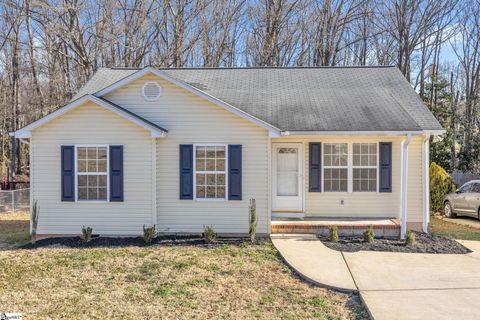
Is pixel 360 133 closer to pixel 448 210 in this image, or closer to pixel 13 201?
pixel 448 210

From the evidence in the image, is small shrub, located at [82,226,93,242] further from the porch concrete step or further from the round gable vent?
the porch concrete step

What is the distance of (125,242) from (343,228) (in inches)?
211

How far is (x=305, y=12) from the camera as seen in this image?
2592 centimetres

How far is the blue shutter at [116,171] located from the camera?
997 centimetres

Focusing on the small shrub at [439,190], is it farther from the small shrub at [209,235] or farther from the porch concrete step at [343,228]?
the small shrub at [209,235]

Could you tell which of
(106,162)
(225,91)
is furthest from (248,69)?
(106,162)

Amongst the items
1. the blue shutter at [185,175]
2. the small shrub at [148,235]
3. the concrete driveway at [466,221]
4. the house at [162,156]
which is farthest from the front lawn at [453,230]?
the small shrub at [148,235]

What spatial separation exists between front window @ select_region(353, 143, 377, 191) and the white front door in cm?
156

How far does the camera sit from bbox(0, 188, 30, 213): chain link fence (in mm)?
15984

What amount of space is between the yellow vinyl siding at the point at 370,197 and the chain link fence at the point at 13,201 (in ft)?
36.4

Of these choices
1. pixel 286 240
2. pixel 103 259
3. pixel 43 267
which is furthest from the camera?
pixel 286 240

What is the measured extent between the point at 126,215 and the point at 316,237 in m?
4.76

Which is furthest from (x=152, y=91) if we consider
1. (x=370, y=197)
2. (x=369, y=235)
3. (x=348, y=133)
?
(x=370, y=197)

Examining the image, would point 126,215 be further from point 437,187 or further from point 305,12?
point 305,12
